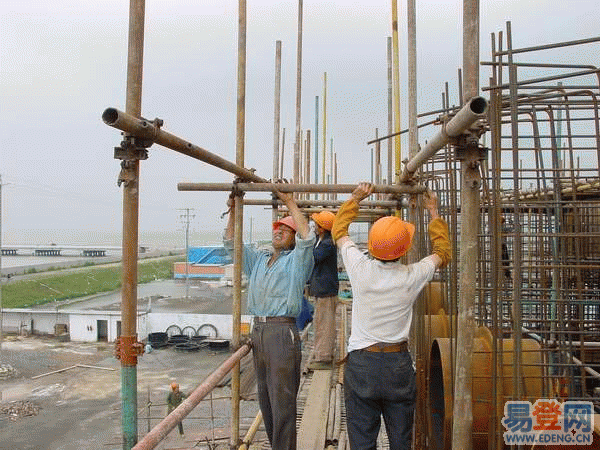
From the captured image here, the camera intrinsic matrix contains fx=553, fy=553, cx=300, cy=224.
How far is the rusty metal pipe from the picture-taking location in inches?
85.2

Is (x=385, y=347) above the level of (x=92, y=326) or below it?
above

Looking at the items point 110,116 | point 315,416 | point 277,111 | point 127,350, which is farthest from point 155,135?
point 277,111

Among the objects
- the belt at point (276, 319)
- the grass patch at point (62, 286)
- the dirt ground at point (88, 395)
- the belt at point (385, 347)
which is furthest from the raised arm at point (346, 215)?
the grass patch at point (62, 286)

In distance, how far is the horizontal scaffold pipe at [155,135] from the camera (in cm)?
214

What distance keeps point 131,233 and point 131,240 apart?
0.12 ft

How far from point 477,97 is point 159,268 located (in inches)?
2755

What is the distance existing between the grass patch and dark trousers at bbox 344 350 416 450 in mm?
35655

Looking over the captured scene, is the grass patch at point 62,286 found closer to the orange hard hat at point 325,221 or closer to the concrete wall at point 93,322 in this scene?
the concrete wall at point 93,322

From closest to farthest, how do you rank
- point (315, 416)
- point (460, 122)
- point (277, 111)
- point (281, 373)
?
point (460, 122), point (281, 373), point (315, 416), point (277, 111)

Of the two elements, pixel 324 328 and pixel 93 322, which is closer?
pixel 324 328

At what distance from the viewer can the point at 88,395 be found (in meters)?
21.7

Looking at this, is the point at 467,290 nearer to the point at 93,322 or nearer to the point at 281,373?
the point at 281,373

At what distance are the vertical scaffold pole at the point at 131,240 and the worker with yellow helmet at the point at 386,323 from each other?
4.44 feet

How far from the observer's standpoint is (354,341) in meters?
3.34
